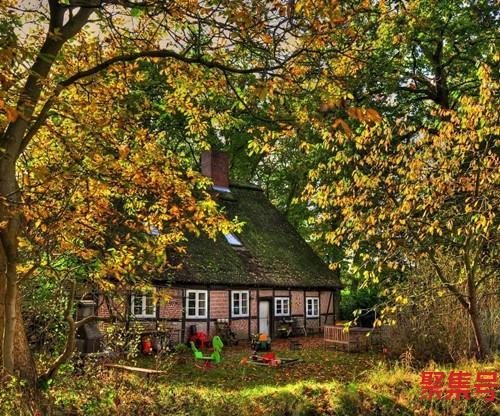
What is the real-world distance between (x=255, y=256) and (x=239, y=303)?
2.98m

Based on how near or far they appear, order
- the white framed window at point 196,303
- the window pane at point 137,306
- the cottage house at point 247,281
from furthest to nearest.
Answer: the white framed window at point 196,303, the cottage house at point 247,281, the window pane at point 137,306

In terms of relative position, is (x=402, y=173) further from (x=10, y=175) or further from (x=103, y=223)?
(x=10, y=175)

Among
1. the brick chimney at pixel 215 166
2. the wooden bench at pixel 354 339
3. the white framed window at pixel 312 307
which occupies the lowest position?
the wooden bench at pixel 354 339

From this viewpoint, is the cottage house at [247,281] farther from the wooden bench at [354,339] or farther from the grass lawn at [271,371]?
the wooden bench at [354,339]

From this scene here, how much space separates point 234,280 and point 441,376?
13454mm

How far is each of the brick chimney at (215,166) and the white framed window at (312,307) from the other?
25.2 ft

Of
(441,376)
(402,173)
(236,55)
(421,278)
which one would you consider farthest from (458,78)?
(236,55)

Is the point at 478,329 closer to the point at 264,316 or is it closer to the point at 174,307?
the point at 174,307

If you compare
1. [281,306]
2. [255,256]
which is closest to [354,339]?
[281,306]

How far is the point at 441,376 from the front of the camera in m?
9.19

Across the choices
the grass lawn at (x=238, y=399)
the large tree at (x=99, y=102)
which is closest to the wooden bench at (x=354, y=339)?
the grass lawn at (x=238, y=399)

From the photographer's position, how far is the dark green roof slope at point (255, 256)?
2159 cm

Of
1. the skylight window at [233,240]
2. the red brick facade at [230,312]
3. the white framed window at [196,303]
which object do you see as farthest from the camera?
the skylight window at [233,240]

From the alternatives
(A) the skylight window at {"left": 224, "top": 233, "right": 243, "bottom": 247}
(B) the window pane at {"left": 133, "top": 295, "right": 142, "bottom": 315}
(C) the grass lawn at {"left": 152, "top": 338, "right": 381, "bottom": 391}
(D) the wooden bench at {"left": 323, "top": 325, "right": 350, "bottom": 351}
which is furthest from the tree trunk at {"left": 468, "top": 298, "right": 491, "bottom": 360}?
(A) the skylight window at {"left": 224, "top": 233, "right": 243, "bottom": 247}
